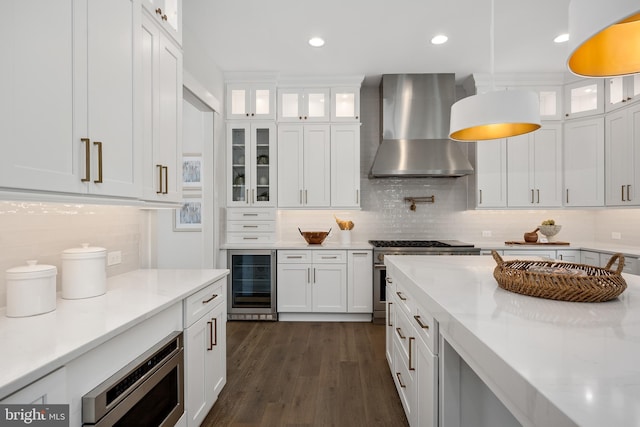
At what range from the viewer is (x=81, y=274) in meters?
1.52

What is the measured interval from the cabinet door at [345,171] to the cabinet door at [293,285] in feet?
3.15

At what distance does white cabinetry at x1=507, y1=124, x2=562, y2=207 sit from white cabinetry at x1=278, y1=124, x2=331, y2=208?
233 cm

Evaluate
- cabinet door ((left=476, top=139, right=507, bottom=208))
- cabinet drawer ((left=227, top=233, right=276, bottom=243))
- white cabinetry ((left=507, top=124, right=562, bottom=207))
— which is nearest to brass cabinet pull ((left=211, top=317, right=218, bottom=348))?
cabinet drawer ((left=227, top=233, right=276, bottom=243))

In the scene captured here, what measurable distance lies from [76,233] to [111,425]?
1102mm

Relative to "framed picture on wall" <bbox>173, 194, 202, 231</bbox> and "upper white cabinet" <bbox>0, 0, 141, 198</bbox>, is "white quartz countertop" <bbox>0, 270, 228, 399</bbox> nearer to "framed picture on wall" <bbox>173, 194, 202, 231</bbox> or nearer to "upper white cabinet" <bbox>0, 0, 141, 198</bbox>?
"upper white cabinet" <bbox>0, 0, 141, 198</bbox>

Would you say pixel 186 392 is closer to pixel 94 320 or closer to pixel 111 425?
pixel 111 425

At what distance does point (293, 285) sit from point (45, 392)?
3103mm

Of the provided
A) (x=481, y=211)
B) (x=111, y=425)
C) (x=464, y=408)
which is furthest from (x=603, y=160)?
(x=111, y=425)

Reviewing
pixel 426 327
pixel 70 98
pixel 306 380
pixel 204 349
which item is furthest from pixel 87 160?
pixel 306 380

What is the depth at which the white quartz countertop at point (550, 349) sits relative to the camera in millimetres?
609

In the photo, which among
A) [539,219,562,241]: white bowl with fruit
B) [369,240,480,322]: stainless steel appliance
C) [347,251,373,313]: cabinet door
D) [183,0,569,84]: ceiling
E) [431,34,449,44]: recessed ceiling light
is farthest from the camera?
[539,219,562,241]: white bowl with fruit

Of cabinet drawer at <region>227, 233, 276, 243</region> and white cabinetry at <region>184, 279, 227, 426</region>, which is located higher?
cabinet drawer at <region>227, 233, 276, 243</region>

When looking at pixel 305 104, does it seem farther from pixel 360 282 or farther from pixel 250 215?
pixel 360 282

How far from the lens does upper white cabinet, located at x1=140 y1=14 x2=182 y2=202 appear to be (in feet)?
5.96
